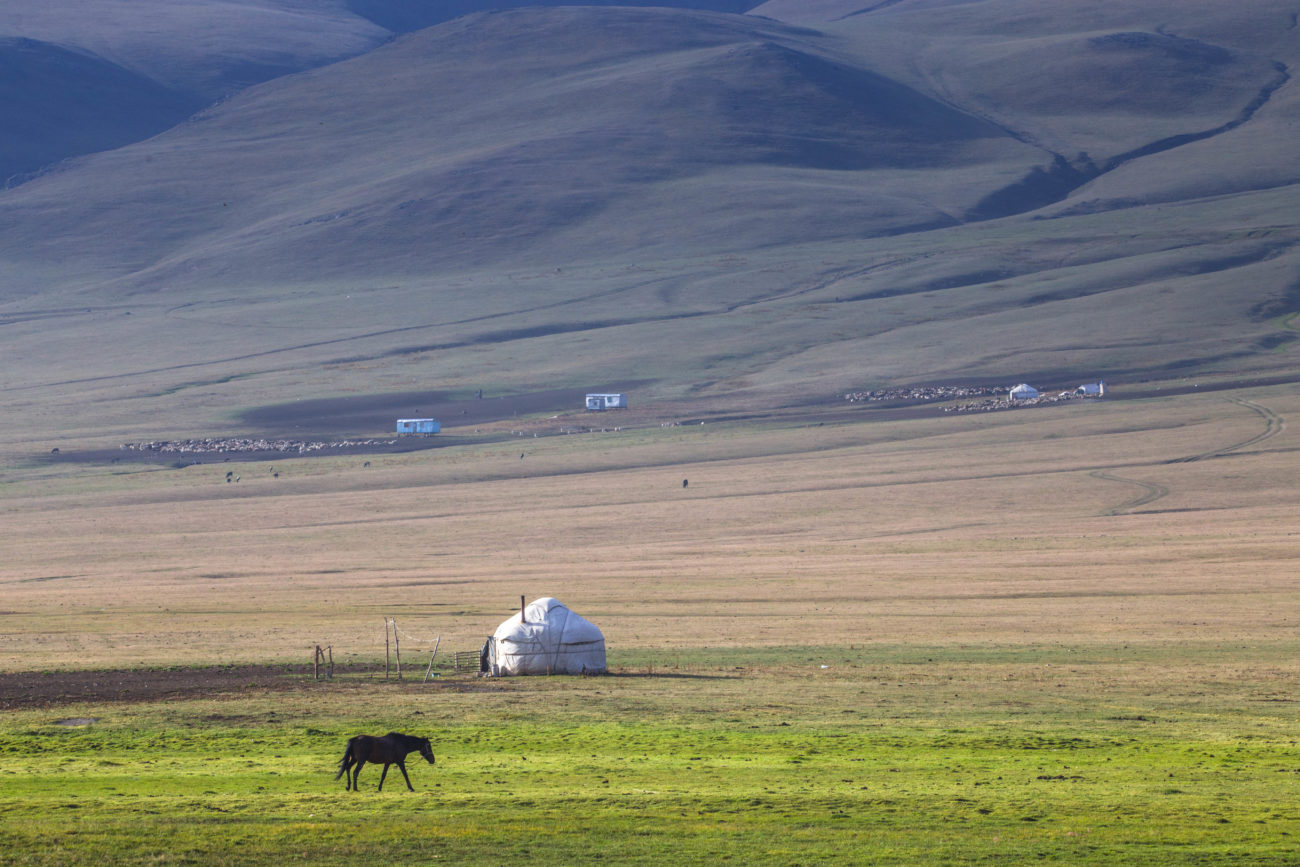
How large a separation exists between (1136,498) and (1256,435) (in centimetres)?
2341

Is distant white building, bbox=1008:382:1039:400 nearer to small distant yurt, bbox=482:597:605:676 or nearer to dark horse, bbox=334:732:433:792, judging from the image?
small distant yurt, bbox=482:597:605:676

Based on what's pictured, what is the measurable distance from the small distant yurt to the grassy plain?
6.12 ft

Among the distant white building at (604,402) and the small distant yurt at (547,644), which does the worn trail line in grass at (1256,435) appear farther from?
the small distant yurt at (547,644)

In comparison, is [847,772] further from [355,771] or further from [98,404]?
[98,404]

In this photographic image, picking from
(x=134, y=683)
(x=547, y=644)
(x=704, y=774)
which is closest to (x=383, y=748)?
(x=704, y=774)

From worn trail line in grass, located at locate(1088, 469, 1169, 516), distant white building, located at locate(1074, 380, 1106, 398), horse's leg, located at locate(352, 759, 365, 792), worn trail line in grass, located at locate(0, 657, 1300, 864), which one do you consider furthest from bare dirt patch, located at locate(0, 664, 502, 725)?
distant white building, located at locate(1074, 380, 1106, 398)

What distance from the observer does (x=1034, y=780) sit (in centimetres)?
2070

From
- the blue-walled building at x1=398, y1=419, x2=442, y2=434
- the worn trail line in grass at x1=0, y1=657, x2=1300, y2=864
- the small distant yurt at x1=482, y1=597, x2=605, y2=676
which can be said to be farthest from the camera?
the blue-walled building at x1=398, y1=419, x2=442, y2=434

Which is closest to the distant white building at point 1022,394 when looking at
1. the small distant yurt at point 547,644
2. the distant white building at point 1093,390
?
the distant white building at point 1093,390

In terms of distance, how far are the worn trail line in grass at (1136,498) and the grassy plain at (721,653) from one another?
414mm

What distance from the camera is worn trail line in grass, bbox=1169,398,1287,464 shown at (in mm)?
89062

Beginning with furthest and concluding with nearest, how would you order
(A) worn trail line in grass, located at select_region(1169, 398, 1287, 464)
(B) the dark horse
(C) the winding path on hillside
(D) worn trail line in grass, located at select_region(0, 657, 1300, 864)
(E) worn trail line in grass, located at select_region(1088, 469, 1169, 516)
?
(A) worn trail line in grass, located at select_region(1169, 398, 1287, 464), (C) the winding path on hillside, (E) worn trail line in grass, located at select_region(1088, 469, 1169, 516), (B) the dark horse, (D) worn trail line in grass, located at select_region(0, 657, 1300, 864)

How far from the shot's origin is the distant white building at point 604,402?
12925cm

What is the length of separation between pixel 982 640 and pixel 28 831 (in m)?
28.2
